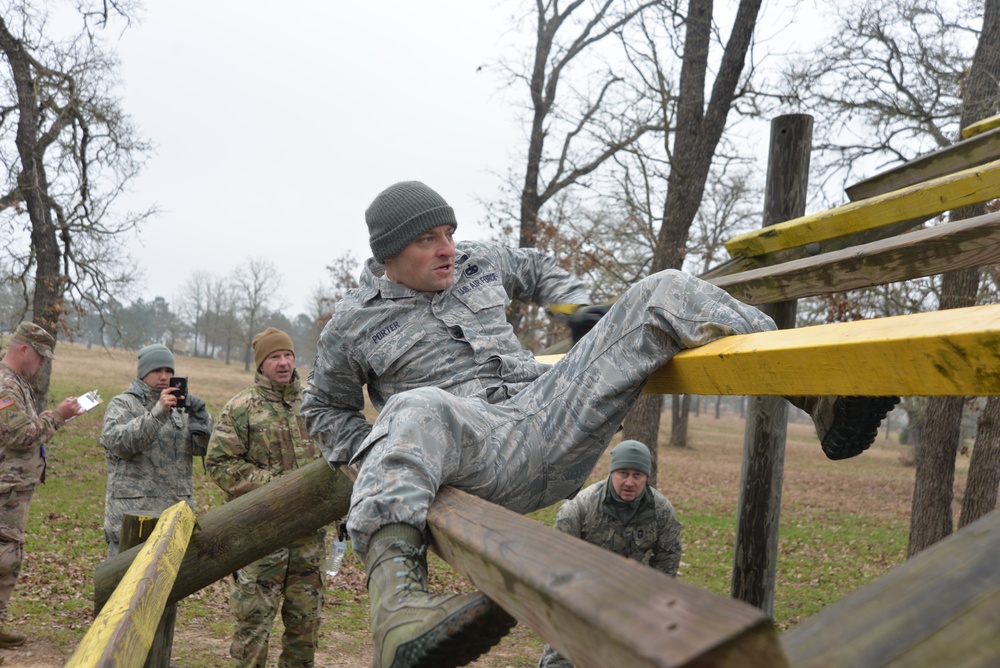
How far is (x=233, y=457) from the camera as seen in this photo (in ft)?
18.7

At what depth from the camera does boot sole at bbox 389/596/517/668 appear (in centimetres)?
153

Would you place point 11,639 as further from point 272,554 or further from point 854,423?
point 854,423

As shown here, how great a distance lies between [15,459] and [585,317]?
4.86m

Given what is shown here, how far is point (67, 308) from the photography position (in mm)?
14898

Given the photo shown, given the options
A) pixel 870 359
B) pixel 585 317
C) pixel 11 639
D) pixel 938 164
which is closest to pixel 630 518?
pixel 938 164

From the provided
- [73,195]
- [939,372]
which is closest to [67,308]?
[73,195]

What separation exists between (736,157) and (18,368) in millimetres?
10112

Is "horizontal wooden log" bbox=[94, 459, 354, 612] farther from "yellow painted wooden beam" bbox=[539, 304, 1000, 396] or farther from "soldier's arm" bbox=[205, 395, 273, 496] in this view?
"yellow painted wooden beam" bbox=[539, 304, 1000, 396]

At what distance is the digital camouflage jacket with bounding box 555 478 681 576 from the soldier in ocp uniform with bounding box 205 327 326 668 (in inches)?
67.5

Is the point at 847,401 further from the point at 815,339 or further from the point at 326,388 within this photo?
the point at 326,388

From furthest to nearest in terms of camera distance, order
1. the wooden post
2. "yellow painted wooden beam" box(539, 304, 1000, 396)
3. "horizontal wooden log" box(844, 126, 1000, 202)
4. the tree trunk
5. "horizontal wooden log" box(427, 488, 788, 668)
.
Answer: the tree trunk, the wooden post, "horizontal wooden log" box(844, 126, 1000, 202), "yellow painted wooden beam" box(539, 304, 1000, 396), "horizontal wooden log" box(427, 488, 788, 668)

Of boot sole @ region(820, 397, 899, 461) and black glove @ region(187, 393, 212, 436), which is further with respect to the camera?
black glove @ region(187, 393, 212, 436)

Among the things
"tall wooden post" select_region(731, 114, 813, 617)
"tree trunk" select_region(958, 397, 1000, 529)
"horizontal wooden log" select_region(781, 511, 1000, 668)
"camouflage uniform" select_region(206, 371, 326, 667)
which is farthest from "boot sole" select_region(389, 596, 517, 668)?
"tree trunk" select_region(958, 397, 1000, 529)

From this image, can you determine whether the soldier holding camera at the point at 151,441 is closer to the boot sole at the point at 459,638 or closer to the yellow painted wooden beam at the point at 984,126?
the boot sole at the point at 459,638
